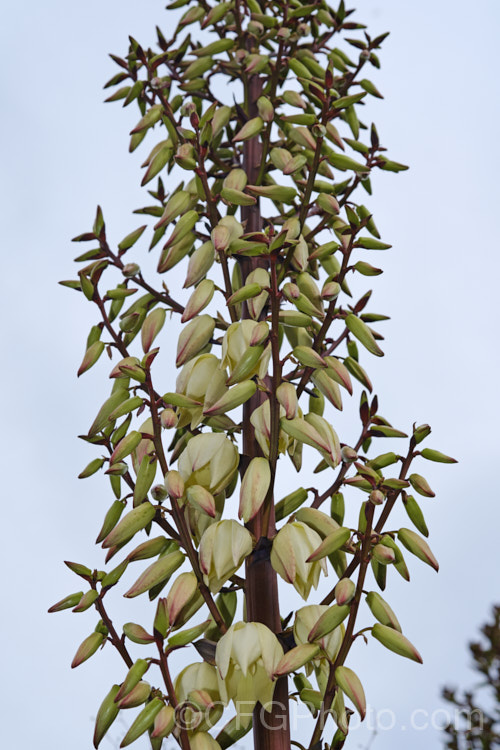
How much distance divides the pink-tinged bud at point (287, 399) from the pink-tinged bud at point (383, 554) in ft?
0.55

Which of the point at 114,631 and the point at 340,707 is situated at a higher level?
the point at 114,631

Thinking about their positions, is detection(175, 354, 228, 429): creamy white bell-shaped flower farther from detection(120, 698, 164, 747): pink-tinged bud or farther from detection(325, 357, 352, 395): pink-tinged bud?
detection(120, 698, 164, 747): pink-tinged bud

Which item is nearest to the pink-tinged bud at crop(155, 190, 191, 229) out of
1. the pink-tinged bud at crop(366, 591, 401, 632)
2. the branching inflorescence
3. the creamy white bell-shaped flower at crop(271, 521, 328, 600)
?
the branching inflorescence

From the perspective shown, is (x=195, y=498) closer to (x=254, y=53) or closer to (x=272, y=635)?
(x=272, y=635)

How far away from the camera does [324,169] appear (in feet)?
4.27

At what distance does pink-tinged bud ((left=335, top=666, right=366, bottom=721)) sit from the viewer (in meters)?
0.84

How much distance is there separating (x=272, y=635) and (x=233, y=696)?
0.08 metres

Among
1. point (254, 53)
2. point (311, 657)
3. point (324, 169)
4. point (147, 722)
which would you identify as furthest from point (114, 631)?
point (254, 53)

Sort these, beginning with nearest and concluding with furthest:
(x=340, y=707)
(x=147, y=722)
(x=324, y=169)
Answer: (x=147, y=722)
(x=340, y=707)
(x=324, y=169)

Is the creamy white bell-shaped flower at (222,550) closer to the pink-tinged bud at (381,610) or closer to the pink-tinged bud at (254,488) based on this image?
the pink-tinged bud at (254,488)

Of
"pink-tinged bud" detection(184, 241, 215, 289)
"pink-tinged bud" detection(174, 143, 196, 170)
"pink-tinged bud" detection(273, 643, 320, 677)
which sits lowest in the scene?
"pink-tinged bud" detection(273, 643, 320, 677)

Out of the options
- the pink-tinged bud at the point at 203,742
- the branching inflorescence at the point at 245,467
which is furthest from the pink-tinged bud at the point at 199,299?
the pink-tinged bud at the point at 203,742

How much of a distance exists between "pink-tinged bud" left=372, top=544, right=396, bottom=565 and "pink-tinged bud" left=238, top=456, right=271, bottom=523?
13 cm

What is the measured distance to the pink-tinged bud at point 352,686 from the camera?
839 millimetres
